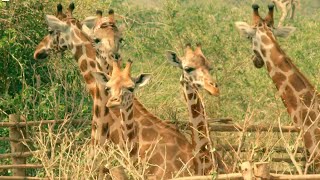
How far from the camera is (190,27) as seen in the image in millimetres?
16266

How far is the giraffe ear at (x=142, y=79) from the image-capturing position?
7359 millimetres

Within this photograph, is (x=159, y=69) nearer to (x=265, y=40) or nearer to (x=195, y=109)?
(x=265, y=40)

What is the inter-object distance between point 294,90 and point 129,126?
1.62 metres

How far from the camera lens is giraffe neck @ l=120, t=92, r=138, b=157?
24.0 ft

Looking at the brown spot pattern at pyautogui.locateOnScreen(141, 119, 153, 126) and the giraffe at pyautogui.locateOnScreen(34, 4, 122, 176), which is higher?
the giraffe at pyautogui.locateOnScreen(34, 4, 122, 176)

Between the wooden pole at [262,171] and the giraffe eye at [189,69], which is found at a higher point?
the giraffe eye at [189,69]

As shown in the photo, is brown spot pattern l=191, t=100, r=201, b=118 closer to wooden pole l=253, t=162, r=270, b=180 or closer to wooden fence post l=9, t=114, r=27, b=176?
wooden pole l=253, t=162, r=270, b=180

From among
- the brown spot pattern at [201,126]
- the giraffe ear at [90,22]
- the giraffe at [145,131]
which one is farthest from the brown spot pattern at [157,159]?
the giraffe ear at [90,22]

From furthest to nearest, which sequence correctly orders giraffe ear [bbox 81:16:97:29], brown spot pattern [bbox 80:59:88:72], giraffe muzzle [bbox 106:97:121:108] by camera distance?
giraffe ear [bbox 81:16:97:29] < brown spot pattern [bbox 80:59:88:72] < giraffe muzzle [bbox 106:97:121:108]

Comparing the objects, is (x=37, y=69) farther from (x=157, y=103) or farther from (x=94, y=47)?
(x=94, y=47)

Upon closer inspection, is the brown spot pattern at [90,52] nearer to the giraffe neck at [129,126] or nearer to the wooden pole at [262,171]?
the giraffe neck at [129,126]

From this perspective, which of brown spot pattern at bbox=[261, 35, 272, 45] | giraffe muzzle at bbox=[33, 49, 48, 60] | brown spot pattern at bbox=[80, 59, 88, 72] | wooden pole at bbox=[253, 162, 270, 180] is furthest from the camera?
giraffe muzzle at bbox=[33, 49, 48, 60]

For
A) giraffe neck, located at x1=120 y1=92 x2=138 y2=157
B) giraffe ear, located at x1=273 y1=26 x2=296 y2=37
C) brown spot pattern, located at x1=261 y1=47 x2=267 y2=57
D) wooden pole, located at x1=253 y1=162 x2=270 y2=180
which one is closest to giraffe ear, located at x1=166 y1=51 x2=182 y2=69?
giraffe neck, located at x1=120 y1=92 x2=138 y2=157

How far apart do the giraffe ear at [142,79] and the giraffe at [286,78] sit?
1283 millimetres
